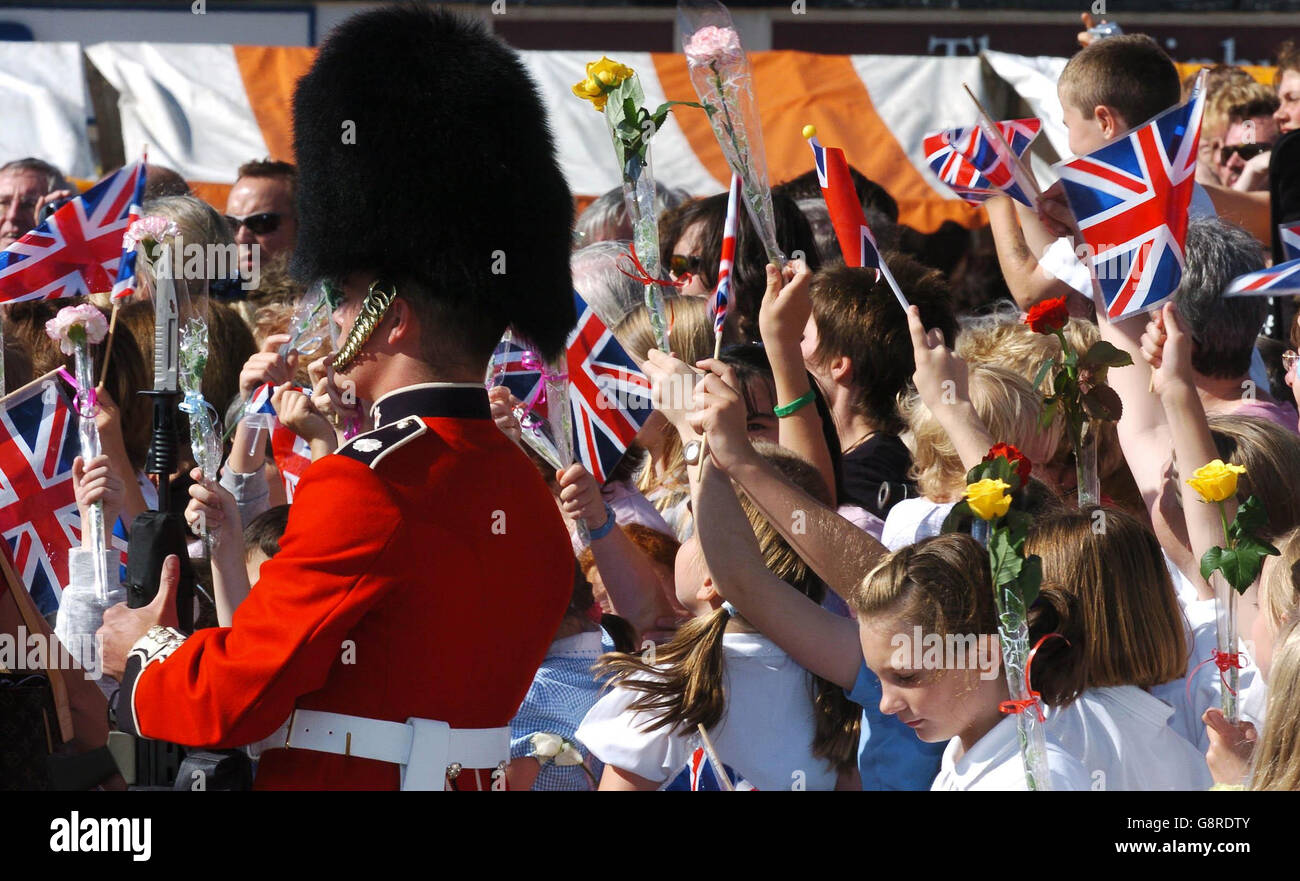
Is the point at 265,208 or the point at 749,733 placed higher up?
the point at 265,208

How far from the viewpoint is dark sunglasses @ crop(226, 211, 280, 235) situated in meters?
6.01

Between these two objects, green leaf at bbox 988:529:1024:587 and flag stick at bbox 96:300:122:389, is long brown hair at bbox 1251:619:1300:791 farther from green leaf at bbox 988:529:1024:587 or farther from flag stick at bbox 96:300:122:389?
flag stick at bbox 96:300:122:389

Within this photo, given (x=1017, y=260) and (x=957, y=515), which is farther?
(x=1017, y=260)

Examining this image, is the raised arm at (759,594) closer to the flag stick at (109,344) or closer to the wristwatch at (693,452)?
the wristwatch at (693,452)

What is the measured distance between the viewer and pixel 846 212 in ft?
12.3

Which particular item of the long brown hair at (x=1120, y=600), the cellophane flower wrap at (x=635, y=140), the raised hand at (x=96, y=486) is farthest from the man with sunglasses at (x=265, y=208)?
the long brown hair at (x=1120, y=600)

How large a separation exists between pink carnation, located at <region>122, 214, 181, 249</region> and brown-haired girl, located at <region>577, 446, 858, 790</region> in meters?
1.36

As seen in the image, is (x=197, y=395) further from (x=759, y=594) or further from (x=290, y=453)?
(x=759, y=594)

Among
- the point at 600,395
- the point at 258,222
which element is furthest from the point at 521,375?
the point at 258,222

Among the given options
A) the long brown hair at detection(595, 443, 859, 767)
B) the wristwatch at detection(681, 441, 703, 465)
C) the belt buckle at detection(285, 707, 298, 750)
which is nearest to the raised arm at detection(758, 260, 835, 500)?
the long brown hair at detection(595, 443, 859, 767)

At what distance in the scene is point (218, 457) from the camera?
145 inches

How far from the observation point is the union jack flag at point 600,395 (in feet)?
12.5

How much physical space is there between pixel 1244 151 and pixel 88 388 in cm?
397

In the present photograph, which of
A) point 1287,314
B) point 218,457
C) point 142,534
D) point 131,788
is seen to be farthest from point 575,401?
point 1287,314
